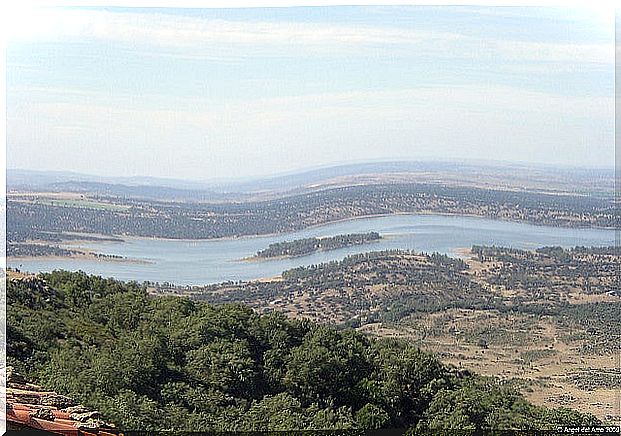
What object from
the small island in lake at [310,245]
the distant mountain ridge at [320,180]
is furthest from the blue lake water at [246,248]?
the distant mountain ridge at [320,180]

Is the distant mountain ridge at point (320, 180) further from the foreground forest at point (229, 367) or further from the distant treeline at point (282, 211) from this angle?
the foreground forest at point (229, 367)

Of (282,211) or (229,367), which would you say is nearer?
(229,367)

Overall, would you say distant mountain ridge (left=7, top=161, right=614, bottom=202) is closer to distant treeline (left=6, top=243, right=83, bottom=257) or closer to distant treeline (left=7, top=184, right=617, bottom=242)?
distant treeline (left=7, top=184, right=617, bottom=242)

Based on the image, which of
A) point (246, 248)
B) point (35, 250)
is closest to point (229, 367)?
point (246, 248)

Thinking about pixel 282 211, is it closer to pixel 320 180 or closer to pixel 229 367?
pixel 320 180

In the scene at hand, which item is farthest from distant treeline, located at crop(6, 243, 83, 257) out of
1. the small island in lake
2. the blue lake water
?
the small island in lake

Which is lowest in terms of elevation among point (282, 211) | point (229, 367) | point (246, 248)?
point (229, 367)
